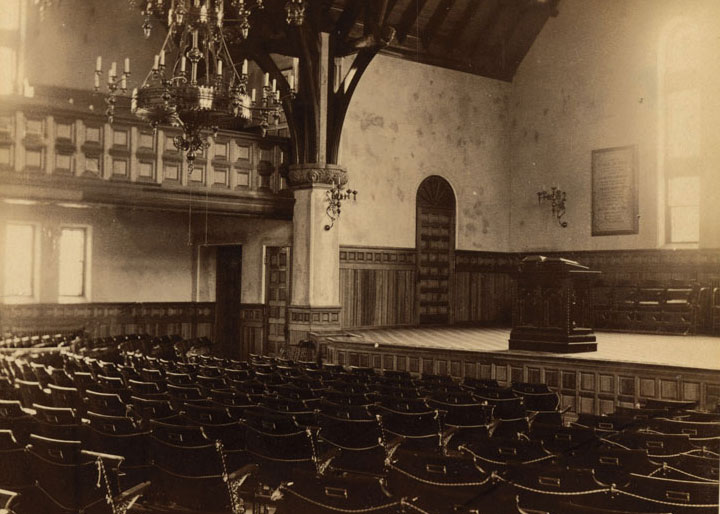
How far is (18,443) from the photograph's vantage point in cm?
575

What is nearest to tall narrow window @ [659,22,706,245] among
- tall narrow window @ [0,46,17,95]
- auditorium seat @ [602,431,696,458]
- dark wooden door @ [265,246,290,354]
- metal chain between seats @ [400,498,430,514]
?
dark wooden door @ [265,246,290,354]

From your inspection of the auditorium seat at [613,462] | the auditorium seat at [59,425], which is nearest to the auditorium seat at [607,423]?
the auditorium seat at [613,462]

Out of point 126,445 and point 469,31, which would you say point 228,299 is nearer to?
Answer: point 469,31

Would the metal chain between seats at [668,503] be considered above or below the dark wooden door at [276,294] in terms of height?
below

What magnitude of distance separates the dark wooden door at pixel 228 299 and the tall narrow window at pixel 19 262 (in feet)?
14.2

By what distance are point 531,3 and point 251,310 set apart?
35.3 feet

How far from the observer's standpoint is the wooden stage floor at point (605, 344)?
11375 millimetres

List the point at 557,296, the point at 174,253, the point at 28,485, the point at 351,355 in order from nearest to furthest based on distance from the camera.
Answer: the point at 28,485, the point at 557,296, the point at 351,355, the point at 174,253

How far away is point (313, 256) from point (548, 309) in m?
5.60

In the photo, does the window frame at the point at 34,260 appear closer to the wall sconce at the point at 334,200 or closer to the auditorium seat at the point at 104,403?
the wall sconce at the point at 334,200

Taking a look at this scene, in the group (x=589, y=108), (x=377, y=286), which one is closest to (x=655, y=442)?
(x=377, y=286)

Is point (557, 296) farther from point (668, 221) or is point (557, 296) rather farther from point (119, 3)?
point (119, 3)

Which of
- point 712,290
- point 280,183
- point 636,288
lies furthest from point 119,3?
point 712,290

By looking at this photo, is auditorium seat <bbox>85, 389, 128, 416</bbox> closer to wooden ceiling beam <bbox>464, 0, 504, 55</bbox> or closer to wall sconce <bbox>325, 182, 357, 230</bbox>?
wall sconce <bbox>325, 182, 357, 230</bbox>
